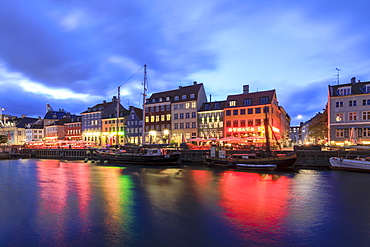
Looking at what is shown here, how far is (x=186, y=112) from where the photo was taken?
252 ft

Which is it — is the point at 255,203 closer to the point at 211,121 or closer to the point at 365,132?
the point at 365,132

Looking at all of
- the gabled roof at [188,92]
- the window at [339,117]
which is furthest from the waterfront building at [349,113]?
the gabled roof at [188,92]

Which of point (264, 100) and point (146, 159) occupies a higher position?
point (264, 100)

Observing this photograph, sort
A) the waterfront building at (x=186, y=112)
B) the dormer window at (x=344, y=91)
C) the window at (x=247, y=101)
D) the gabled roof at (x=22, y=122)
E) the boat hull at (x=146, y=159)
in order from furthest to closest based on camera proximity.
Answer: the gabled roof at (x=22, y=122) → the waterfront building at (x=186, y=112) → the window at (x=247, y=101) → the dormer window at (x=344, y=91) → the boat hull at (x=146, y=159)

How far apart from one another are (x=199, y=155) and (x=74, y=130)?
77.9 m

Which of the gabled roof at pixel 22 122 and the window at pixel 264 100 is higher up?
the window at pixel 264 100

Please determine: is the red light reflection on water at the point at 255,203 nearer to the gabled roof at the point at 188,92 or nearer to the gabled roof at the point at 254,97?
the gabled roof at the point at 254,97

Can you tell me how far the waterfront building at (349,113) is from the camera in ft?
174

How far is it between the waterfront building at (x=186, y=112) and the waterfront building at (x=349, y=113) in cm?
3515

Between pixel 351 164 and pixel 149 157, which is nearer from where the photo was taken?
pixel 351 164

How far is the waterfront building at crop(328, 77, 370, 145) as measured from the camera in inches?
2089

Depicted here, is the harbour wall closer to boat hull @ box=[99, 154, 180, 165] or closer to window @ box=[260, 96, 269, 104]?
boat hull @ box=[99, 154, 180, 165]

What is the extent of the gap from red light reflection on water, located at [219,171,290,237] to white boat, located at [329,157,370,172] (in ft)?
43.0

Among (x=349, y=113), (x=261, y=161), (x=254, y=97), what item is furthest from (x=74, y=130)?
(x=349, y=113)
